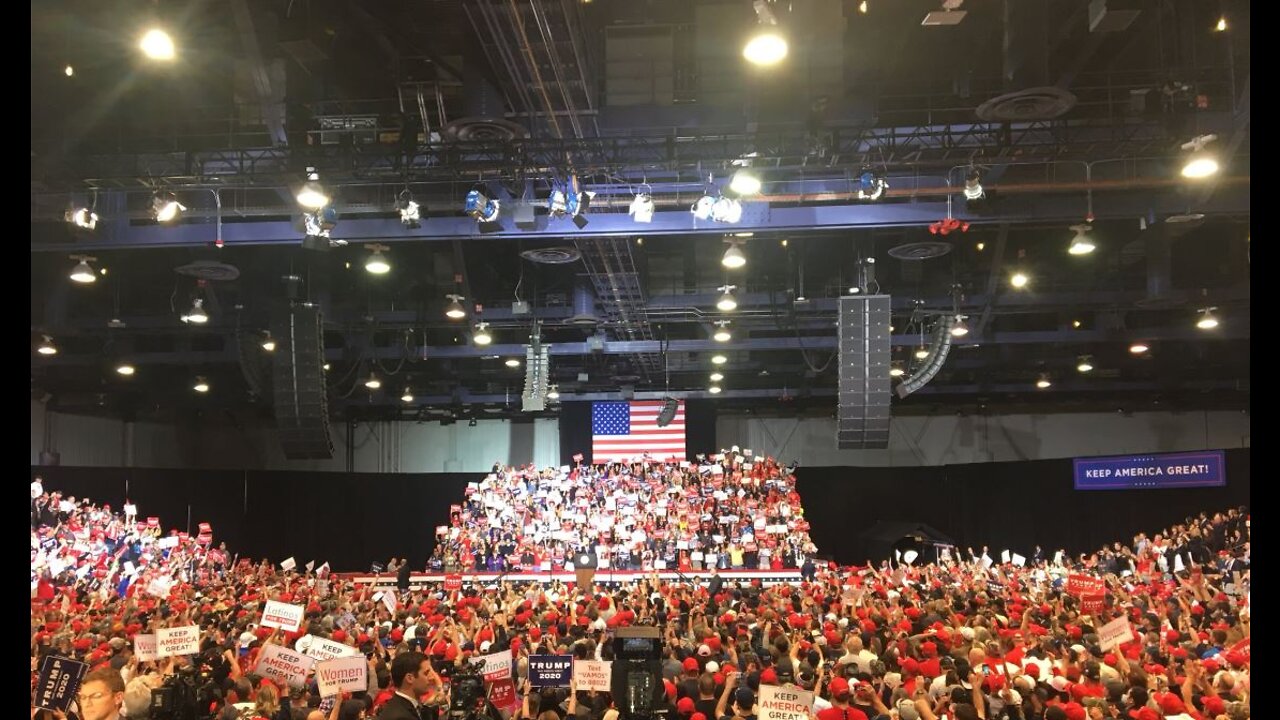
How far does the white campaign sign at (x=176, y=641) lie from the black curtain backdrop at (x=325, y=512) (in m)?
21.1

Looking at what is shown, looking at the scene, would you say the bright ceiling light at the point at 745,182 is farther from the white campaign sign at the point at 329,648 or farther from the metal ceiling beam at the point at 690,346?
the metal ceiling beam at the point at 690,346

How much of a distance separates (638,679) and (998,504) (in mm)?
24296

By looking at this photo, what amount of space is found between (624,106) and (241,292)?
34.0ft

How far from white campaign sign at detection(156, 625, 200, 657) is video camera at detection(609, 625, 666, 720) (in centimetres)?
386

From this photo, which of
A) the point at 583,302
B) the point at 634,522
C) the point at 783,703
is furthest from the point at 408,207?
the point at 634,522

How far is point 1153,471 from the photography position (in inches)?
894

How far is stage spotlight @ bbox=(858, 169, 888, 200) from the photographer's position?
1098cm

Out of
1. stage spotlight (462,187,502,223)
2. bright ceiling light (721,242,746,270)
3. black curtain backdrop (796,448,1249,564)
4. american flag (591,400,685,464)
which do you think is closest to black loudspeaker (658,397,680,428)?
american flag (591,400,685,464)

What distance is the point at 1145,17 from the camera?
1000cm

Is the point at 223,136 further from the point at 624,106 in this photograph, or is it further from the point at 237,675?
the point at 237,675

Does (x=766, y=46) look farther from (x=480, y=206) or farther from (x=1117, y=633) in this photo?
(x=1117, y=633)

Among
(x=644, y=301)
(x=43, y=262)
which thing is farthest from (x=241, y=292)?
(x=644, y=301)

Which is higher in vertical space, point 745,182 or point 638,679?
point 745,182

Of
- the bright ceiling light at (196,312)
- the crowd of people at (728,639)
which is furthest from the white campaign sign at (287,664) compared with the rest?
the bright ceiling light at (196,312)
